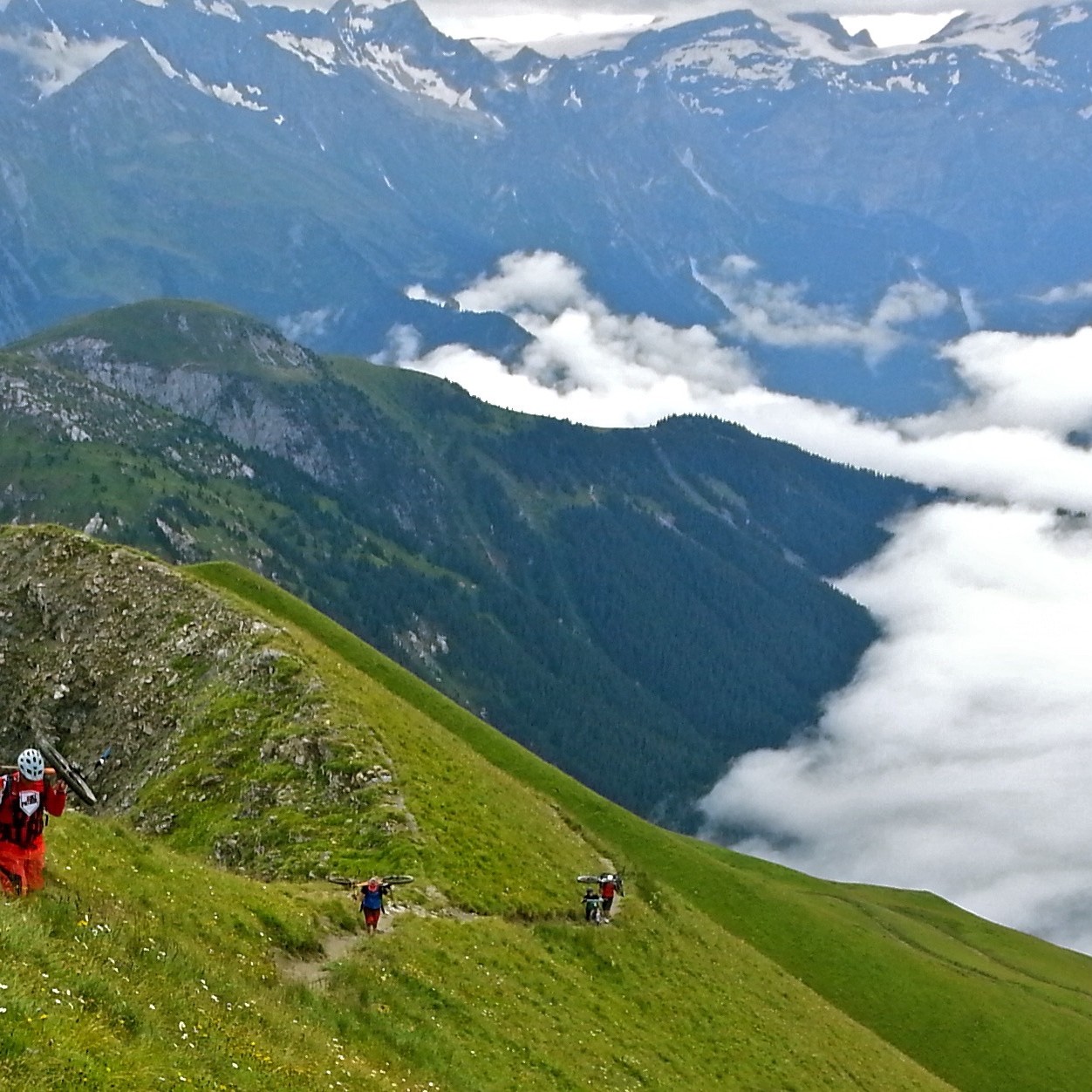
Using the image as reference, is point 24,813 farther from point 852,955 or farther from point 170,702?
point 852,955

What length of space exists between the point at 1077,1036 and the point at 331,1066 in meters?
98.9

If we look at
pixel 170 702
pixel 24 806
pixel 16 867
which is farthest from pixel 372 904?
pixel 170 702

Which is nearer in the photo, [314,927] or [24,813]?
[24,813]

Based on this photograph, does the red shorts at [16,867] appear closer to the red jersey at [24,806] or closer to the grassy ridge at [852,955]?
the red jersey at [24,806]

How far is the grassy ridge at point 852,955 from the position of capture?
8969cm

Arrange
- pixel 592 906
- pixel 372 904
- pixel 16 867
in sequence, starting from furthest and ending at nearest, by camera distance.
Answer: pixel 592 906
pixel 372 904
pixel 16 867

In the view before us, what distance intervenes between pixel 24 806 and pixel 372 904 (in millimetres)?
17811

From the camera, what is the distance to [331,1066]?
80.5ft

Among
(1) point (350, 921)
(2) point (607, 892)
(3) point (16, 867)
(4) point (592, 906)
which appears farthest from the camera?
(2) point (607, 892)

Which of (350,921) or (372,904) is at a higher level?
(372,904)

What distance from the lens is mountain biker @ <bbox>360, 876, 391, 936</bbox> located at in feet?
130

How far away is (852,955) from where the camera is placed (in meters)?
97.4

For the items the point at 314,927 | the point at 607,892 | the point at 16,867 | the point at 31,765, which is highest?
the point at 607,892

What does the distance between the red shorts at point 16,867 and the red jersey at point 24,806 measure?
0.59 ft
